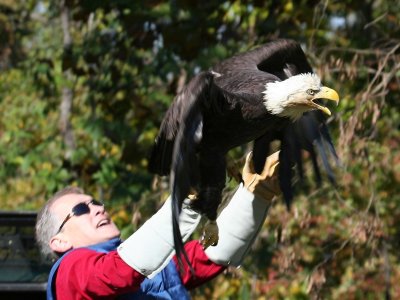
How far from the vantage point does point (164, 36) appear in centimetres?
644

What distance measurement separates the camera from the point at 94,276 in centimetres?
292

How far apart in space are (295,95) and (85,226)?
3.01 feet

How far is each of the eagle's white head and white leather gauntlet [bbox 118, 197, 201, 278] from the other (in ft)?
2.22

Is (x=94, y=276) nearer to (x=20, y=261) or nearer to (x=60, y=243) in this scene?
(x=60, y=243)

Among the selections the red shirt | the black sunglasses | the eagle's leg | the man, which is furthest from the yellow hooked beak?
the black sunglasses

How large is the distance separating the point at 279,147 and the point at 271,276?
149 inches

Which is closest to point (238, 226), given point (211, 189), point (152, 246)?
point (211, 189)

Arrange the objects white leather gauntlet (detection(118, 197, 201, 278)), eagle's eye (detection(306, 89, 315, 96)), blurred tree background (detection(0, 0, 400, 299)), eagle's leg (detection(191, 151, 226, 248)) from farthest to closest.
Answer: blurred tree background (detection(0, 0, 400, 299)) → eagle's eye (detection(306, 89, 315, 96)) → eagle's leg (detection(191, 151, 226, 248)) → white leather gauntlet (detection(118, 197, 201, 278))

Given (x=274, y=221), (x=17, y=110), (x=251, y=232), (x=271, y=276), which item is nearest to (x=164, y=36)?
(x=274, y=221)

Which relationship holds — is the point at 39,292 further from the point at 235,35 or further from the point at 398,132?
the point at 398,132

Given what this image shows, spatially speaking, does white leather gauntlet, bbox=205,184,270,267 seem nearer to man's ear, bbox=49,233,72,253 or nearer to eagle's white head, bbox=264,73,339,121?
eagle's white head, bbox=264,73,339,121

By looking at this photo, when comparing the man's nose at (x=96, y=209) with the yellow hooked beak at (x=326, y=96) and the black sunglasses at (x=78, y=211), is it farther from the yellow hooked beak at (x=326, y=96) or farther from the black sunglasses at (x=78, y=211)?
the yellow hooked beak at (x=326, y=96)

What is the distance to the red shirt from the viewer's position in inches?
113

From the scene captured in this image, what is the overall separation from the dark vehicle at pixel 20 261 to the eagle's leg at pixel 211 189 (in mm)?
844
